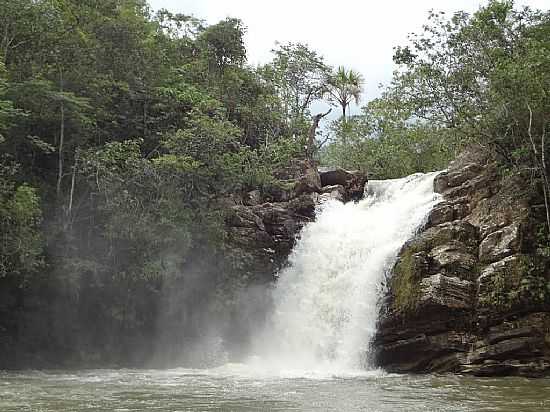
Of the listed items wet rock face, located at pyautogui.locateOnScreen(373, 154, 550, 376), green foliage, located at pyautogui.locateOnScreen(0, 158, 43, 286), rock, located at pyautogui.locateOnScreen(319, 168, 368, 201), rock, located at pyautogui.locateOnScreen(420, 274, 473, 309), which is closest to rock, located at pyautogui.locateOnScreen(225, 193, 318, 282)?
rock, located at pyautogui.locateOnScreen(319, 168, 368, 201)

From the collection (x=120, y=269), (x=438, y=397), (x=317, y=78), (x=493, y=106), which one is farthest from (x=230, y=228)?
(x=317, y=78)

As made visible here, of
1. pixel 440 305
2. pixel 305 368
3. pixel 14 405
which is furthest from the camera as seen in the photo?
pixel 305 368

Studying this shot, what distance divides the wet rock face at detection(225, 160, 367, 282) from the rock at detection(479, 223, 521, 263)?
8.49m

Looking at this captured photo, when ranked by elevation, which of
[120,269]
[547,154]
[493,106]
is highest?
[493,106]

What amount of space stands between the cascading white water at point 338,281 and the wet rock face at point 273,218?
540 mm

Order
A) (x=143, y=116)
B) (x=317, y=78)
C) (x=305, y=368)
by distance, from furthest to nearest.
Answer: (x=317, y=78) → (x=143, y=116) → (x=305, y=368)

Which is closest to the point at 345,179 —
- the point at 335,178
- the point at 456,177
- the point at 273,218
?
the point at 335,178

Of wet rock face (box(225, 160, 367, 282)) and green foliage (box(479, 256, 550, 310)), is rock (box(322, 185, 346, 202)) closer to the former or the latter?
wet rock face (box(225, 160, 367, 282))

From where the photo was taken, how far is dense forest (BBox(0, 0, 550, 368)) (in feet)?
66.8

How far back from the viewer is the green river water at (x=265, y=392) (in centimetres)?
1190

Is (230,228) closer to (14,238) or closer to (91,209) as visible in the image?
(91,209)

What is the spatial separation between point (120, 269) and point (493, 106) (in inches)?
530

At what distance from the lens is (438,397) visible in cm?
1320

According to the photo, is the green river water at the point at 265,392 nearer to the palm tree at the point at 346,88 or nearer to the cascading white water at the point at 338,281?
the cascading white water at the point at 338,281
